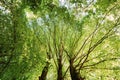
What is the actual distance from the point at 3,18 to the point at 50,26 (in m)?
4.33

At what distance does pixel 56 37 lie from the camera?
12.1m

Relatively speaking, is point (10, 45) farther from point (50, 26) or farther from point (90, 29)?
point (90, 29)

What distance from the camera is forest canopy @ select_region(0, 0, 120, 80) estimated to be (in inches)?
313

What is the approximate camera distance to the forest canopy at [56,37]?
7.95 metres

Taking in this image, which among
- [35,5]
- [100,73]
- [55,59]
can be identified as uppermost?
[35,5]

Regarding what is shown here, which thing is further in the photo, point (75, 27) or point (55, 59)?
point (55, 59)

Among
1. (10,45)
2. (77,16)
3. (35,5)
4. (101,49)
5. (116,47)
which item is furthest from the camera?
(101,49)

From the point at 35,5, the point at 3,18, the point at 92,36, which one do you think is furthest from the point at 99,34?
the point at 3,18

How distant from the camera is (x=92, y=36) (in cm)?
1138

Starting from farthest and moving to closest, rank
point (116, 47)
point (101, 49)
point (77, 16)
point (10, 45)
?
point (101, 49) → point (116, 47) → point (77, 16) → point (10, 45)

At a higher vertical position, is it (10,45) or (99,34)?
(99,34)

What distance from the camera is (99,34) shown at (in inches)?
439

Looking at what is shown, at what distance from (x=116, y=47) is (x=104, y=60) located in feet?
3.54

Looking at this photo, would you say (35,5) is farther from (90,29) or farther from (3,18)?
(90,29)
